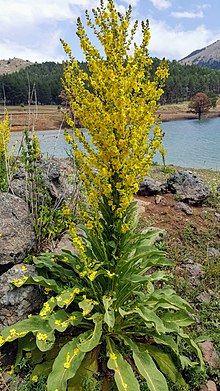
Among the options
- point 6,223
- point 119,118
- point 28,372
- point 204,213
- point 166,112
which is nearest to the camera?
point 119,118

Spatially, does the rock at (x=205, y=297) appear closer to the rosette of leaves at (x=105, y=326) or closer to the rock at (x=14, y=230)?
the rosette of leaves at (x=105, y=326)

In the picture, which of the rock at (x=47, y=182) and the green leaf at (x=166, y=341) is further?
the rock at (x=47, y=182)

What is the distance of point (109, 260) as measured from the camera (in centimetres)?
357

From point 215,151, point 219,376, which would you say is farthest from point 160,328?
point 215,151

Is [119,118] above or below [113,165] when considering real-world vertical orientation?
above

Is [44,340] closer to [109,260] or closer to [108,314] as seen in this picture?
[108,314]

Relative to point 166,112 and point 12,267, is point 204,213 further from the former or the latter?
point 166,112

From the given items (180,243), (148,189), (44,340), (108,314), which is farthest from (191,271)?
(44,340)

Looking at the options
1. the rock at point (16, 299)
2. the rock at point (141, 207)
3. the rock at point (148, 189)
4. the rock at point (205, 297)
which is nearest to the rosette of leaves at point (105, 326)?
the rock at point (16, 299)

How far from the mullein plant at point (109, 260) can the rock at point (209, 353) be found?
153 millimetres

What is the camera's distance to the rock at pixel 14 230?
3.97 metres

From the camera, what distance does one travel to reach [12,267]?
12.6 feet

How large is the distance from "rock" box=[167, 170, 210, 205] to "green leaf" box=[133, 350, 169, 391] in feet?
13.8

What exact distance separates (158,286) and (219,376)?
4.86 feet
